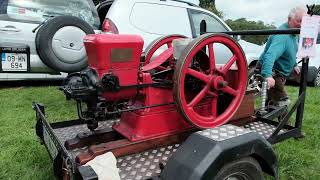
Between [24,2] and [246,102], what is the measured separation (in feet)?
13.1

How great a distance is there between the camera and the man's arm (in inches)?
160

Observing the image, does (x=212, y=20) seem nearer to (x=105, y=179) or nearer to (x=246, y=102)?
(x=246, y=102)

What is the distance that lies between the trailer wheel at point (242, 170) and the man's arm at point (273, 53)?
5.48 ft

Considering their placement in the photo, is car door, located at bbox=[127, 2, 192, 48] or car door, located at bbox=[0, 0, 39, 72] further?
car door, located at bbox=[127, 2, 192, 48]

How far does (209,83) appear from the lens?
3010 millimetres

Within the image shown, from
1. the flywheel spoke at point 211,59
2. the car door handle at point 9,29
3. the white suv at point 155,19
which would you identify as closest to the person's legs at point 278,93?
→ the flywheel spoke at point 211,59

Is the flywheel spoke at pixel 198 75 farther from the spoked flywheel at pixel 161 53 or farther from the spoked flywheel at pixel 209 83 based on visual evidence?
the spoked flywheel at pixel 161 53

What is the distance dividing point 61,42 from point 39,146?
1446 millimetres

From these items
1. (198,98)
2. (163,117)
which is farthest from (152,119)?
(198,98)

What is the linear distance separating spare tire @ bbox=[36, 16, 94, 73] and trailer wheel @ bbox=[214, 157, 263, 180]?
3138mm

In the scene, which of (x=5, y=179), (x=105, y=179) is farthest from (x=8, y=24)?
(x=105, y=179)

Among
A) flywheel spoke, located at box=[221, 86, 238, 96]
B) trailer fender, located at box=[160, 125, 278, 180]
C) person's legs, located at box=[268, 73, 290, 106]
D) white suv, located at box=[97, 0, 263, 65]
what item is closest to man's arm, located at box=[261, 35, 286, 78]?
person's legs, located at box=[268, 73, 290, 106]

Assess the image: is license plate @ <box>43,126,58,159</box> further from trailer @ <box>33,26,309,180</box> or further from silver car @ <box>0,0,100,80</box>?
silver car @ <box>0,0,100,80</box>

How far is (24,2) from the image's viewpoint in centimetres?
585
